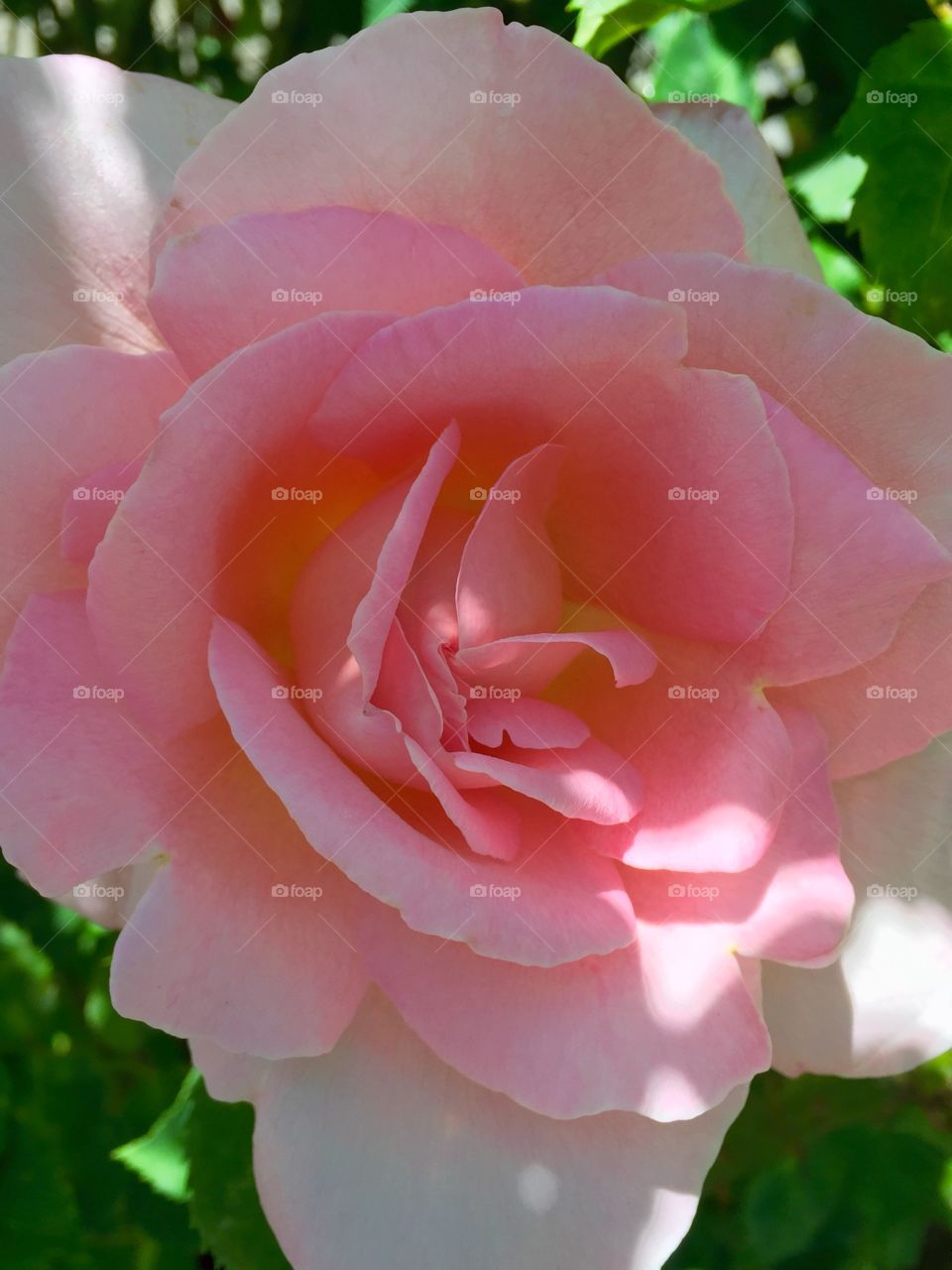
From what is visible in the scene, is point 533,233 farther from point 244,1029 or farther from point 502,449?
point 244,1029

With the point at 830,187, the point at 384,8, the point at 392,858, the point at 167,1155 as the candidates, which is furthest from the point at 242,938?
the point at 830,187

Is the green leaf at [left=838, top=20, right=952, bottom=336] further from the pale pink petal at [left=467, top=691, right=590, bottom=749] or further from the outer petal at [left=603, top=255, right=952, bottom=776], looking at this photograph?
the pale pink petal at [left=467, top=691, right=590, bottom=749]

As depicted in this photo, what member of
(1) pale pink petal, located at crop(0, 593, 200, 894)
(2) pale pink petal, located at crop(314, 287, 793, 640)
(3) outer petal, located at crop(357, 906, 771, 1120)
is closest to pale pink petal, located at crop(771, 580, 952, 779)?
(2) pale pink petal, located at crop(314, 287, 793, 640)

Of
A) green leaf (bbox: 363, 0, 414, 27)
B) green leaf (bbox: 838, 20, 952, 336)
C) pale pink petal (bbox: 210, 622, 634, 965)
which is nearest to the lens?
pale pink petal (bbox: 210, 622, 634, 965)

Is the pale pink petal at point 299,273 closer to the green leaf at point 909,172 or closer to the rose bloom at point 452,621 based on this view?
the rose bloom at point 452,621

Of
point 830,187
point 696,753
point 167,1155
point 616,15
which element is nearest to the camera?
point 696,753

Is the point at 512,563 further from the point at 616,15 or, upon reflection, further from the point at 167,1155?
the point at 167,1155

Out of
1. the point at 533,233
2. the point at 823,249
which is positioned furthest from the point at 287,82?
the point at 823,249
